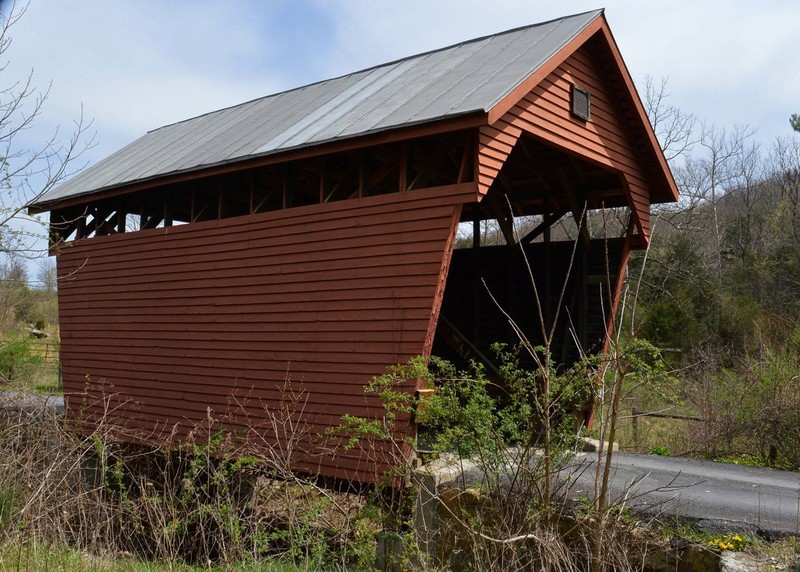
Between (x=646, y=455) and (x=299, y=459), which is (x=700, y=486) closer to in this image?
(x=646, y=455)

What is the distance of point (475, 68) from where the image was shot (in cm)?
1073

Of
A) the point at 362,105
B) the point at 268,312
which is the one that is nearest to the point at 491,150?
the point at 362,105

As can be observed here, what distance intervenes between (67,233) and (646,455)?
12.1 meters

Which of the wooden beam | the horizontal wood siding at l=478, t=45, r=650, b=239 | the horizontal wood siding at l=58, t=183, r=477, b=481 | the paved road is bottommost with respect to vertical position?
the paved road

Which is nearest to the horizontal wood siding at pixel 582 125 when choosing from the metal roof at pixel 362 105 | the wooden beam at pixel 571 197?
the metal roof at pixel 362 105

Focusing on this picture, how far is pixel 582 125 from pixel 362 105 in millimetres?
3169

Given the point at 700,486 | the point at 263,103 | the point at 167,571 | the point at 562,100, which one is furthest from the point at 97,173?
the point at 700,486

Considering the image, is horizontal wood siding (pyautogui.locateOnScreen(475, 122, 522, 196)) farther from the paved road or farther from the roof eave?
the paved road

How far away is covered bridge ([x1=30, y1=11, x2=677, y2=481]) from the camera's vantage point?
9.31 m

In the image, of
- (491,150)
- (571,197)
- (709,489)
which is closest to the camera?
(709,489)

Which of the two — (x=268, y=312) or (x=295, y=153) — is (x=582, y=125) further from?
(x=268, y=312)

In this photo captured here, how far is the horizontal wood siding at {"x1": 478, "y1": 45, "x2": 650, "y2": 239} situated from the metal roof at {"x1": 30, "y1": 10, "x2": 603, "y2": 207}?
46cm

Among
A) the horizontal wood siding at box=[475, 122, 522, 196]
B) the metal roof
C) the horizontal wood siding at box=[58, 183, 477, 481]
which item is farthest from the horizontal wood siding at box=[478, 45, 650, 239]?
the horizontal wood siding at box=[58, 183, 477, 481]

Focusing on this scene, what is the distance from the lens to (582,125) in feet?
36.3
